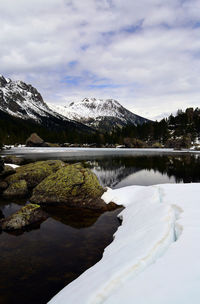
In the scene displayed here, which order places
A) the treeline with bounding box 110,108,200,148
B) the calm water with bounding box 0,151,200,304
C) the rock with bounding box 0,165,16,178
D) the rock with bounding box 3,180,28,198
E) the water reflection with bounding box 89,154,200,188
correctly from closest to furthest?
the calm water with bounding box 0,151,200,304 → the rock with bounding box 3,180,28,198 → the rock with bounding box 0,165,16,178 → the water reflection with bounding box 89,154,200,188 → the treeline with bounding box 110,108,200,148

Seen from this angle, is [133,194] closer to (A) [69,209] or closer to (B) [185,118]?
(A) [69,209]

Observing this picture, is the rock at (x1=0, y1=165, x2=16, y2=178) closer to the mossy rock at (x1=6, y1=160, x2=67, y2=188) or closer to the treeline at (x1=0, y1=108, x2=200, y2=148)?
the mossy rock at (x1=6, y1=160, x2=67, y2=188)

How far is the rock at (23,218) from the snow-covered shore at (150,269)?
19.9 ft

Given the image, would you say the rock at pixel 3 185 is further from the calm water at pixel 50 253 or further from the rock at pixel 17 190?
the calm water at pixel 50 253

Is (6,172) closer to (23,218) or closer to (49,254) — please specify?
(23,218)

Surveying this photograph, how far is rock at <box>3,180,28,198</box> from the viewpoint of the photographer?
2104 cm

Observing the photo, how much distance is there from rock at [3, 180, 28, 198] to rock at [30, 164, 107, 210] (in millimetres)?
2953

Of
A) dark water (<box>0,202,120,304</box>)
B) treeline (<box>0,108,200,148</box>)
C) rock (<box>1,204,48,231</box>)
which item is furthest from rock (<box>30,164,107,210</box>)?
treeline (<box>0,108,200,148</box>)

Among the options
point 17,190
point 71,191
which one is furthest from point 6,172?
point 71,191

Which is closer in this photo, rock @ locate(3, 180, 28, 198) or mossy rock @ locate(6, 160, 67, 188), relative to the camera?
rock @ locate(3, 180, 28, 198)

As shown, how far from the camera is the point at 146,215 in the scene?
40.5 feet

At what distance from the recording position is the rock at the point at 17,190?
21041mm

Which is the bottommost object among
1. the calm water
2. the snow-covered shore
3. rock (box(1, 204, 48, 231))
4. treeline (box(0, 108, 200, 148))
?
the calm water

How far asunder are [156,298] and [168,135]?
13807 cm
